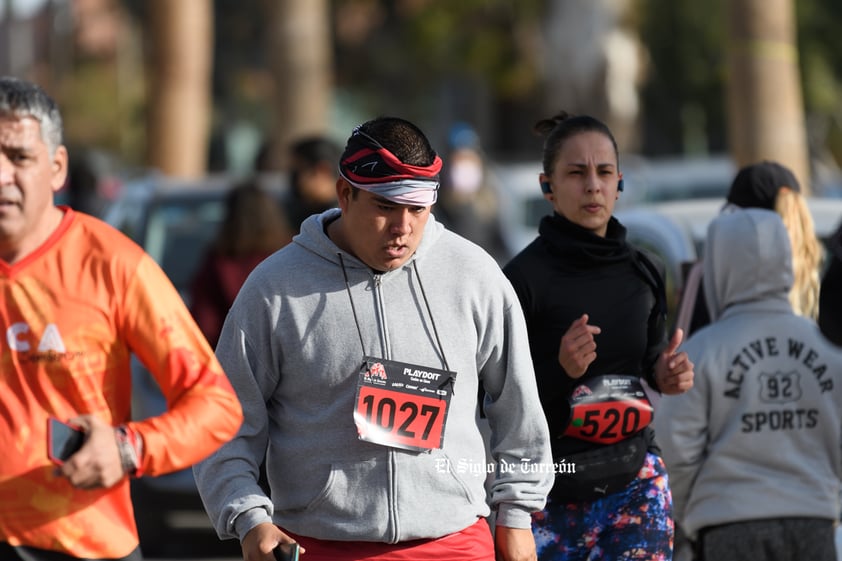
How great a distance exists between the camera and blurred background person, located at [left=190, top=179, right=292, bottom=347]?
8758 mm

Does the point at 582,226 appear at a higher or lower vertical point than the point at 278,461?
higher

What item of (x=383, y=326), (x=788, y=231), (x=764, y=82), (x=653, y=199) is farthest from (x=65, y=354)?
(x=653, y=199)

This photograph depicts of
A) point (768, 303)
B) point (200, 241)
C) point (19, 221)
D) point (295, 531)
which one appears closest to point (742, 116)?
point (200, 241)

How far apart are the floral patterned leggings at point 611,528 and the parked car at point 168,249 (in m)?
4.78

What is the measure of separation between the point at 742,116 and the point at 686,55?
21.7 metres

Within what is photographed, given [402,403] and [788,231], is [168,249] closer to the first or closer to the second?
[788,231]

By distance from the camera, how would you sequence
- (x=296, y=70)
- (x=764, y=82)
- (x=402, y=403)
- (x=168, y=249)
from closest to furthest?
(x=402, y=403) → (x=168, y=249) → (x=764, y=82) → (x=296, y=70)

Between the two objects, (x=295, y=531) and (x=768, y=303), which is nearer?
(x=295, y=531)

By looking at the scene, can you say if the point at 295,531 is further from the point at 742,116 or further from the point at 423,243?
the point at 742,116

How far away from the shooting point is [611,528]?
5.34 m

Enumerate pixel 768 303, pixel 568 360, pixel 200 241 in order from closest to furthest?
1. pixel 568 360
2. pixel 768 303
3. pixel 200 241

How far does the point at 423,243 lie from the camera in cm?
469

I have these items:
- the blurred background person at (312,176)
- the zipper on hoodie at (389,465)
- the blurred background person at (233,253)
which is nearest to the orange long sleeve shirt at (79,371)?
the zipper on hoodie at (389,465)

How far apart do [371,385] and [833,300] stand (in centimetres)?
132
